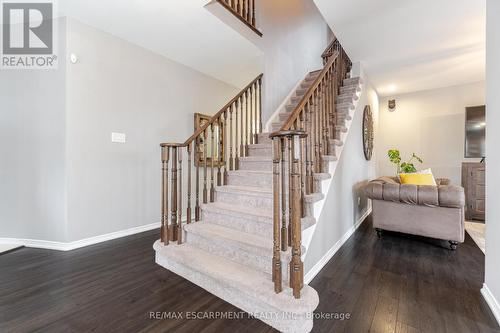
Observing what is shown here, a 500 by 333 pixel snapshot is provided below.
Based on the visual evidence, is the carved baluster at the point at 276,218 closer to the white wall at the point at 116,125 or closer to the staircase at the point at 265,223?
the staircase at the point at 265,223

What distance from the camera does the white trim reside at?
1525mm

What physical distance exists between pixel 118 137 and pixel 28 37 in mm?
1497

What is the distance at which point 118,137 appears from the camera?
304cm

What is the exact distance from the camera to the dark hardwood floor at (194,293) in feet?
4.80

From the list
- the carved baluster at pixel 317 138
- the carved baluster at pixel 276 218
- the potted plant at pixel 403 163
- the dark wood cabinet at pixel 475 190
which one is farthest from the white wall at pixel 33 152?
the dark wood cabinet at pixel 475 190

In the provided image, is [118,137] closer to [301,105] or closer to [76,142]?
[76,142]

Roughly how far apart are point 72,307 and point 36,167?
1.96m

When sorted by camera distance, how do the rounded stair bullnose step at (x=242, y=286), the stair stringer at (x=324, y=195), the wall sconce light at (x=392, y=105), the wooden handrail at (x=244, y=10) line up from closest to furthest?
the rounded stair bullnose step at (x=242, y=286) → the stair stringer at (x=324, y=195) → the wooden handrail at (x=244, y=10) → the wall sconce light at (x=392, y=105)

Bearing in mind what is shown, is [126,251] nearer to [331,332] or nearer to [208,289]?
[208,289]

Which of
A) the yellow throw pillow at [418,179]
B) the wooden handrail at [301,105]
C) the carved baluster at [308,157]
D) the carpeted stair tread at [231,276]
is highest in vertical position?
the wooden handrail at [301,105]

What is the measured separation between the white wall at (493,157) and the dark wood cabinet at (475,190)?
10.2 ft

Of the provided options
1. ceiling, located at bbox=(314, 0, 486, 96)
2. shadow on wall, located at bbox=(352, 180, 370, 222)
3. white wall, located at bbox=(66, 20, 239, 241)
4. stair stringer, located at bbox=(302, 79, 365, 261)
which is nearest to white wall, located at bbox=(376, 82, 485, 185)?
ceiling, located at bbox=(314, 0, 486, 96)

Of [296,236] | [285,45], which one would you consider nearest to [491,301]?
[296,236]

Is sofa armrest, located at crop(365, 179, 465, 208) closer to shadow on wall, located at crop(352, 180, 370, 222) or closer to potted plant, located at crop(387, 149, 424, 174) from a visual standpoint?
shadow on wall, located at crop(352, 180, 370, 222)
